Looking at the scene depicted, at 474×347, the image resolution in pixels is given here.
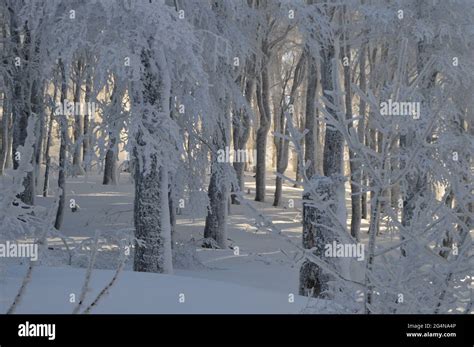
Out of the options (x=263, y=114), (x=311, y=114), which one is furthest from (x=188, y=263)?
(x=263, y=114)

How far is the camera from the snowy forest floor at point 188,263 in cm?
619

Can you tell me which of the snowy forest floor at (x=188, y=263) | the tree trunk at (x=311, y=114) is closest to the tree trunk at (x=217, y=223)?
the snowy forest floor at (x=188, y=263)

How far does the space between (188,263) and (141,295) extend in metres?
9.92

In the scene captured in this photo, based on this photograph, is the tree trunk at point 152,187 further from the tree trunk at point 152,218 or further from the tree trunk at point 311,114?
the tree trunk at point 311,114

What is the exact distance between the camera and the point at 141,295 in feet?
21.6

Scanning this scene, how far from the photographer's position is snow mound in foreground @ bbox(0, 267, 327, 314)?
229 inches

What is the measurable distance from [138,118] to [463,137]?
7.71 meters

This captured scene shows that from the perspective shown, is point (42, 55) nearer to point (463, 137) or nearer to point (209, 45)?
point (209, 45)

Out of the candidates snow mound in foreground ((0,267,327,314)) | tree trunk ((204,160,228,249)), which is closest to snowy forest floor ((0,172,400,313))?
snow mound in foreground ((0,267,327,314))

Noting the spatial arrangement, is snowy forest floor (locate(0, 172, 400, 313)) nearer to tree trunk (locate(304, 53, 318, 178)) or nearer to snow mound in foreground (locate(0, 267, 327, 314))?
snow mound in foreground (locate(0, 267, 327, 314))

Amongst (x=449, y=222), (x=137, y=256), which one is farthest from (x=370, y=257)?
(x=137, y=256)

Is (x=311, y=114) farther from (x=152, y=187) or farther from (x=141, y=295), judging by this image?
(x=141, y=295)

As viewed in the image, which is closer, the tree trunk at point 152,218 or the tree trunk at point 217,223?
the tree trunk at point 152,218
